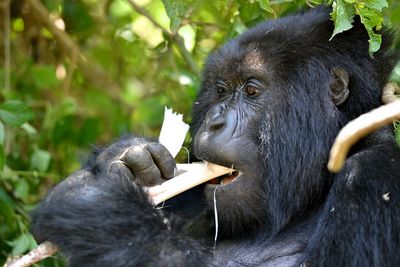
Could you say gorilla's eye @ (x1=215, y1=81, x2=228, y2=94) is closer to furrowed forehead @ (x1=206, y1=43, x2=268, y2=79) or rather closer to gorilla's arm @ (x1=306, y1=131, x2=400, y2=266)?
furrowed forehead @ (x1=206, y1=43, x2=268, y2=79)

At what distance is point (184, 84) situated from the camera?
19.0 ft

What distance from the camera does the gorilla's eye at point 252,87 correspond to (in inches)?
161

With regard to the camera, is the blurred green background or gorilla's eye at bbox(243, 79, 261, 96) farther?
the blurred green background

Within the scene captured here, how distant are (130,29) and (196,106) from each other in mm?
2294

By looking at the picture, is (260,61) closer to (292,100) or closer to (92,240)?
(292,100)

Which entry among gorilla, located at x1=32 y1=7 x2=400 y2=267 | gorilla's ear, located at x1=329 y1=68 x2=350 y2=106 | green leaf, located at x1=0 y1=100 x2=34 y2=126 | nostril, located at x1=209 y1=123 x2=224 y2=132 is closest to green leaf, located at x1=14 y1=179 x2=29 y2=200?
green leaf, located at x1=0 y1=100 x2=34 y2=126

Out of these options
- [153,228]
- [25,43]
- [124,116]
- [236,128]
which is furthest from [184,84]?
[153,228]

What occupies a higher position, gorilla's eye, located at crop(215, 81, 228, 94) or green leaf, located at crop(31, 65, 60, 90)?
gorilla's eye, located at crop(215, 81, 228, 94)

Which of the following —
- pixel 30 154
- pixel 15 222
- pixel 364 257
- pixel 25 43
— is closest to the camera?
pixel 364 257

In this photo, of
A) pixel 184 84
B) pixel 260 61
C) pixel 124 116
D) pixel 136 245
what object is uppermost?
pixel 260 61

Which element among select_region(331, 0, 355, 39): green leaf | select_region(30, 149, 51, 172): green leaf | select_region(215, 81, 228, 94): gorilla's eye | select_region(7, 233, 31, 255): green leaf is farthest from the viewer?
select_region(30, 149, 51, 172): green leaf

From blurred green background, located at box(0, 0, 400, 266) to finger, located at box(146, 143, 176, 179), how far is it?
107cm

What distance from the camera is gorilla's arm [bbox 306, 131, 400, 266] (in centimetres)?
350

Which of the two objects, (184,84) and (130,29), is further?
(130,29)
